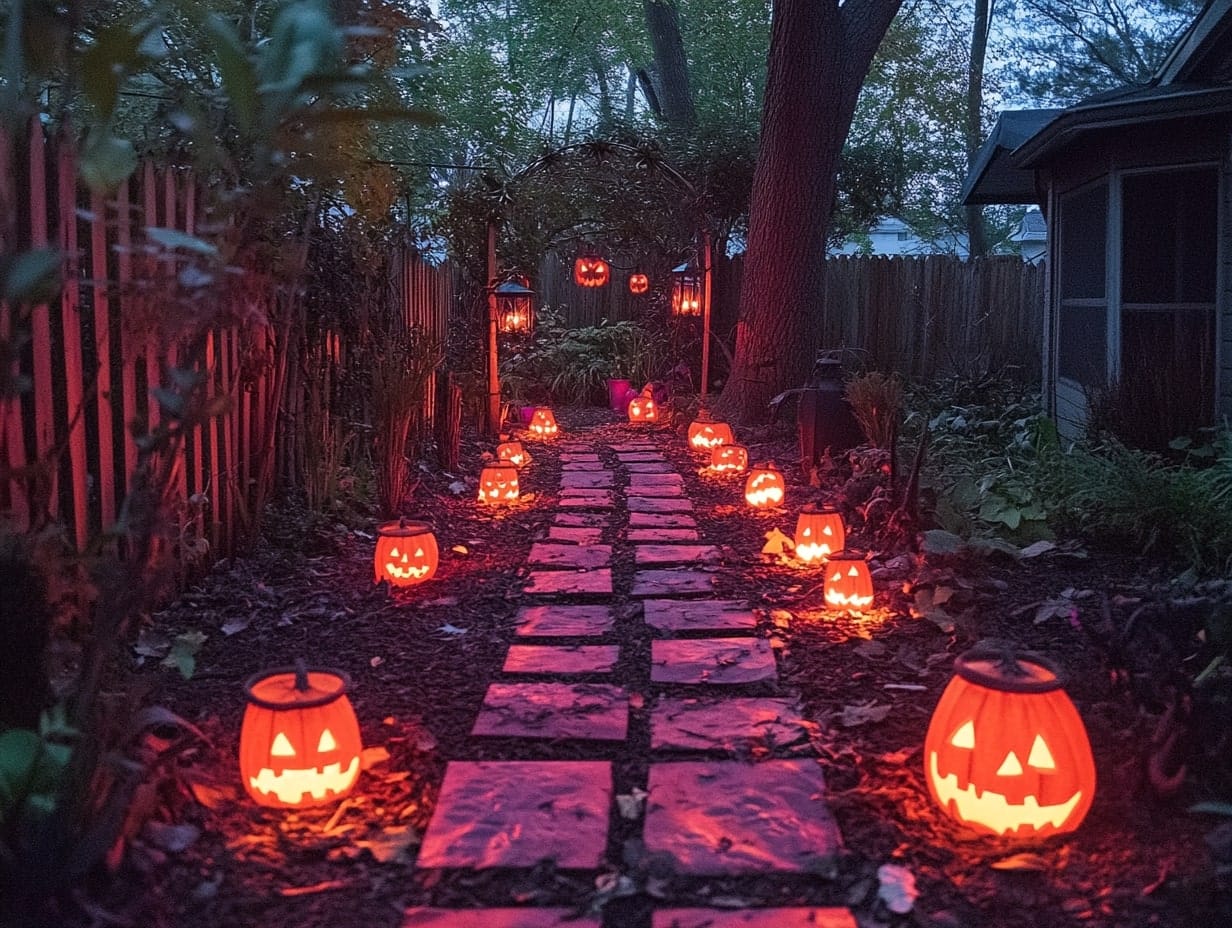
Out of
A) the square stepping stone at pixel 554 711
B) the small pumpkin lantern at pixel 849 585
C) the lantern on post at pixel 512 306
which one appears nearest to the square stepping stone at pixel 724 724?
the square stepping stone at pixel 554 711

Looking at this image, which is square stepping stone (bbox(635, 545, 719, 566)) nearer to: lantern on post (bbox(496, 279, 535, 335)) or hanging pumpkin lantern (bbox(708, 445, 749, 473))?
hanging pumpkin lantern (bbox(708, 445, 749, 473))

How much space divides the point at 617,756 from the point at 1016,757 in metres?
0.95

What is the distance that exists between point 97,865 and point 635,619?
7.01 feet

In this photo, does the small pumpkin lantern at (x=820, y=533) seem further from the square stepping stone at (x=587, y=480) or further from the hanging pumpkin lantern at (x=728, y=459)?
the hanging pumpkin lantern at (x=728, y=459)

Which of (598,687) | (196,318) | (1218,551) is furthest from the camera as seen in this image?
(1218,551)

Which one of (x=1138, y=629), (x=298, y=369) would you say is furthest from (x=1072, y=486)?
(x=298, y=369)

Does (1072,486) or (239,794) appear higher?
(1072,486)

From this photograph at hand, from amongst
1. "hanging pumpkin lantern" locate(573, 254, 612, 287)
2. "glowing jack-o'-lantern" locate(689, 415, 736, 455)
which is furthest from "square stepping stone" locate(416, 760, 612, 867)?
"hanging pumpkin lantern" locate(573, 254, 612, 287)

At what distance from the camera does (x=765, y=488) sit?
5.68 m

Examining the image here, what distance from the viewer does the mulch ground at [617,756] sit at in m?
1.92

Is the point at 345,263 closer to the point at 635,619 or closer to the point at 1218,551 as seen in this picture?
the point at 635,619

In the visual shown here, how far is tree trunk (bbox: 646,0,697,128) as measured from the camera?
14.4m

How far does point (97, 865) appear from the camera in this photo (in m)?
1.85

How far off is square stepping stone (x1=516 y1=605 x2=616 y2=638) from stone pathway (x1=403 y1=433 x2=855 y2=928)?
0.01 meters
